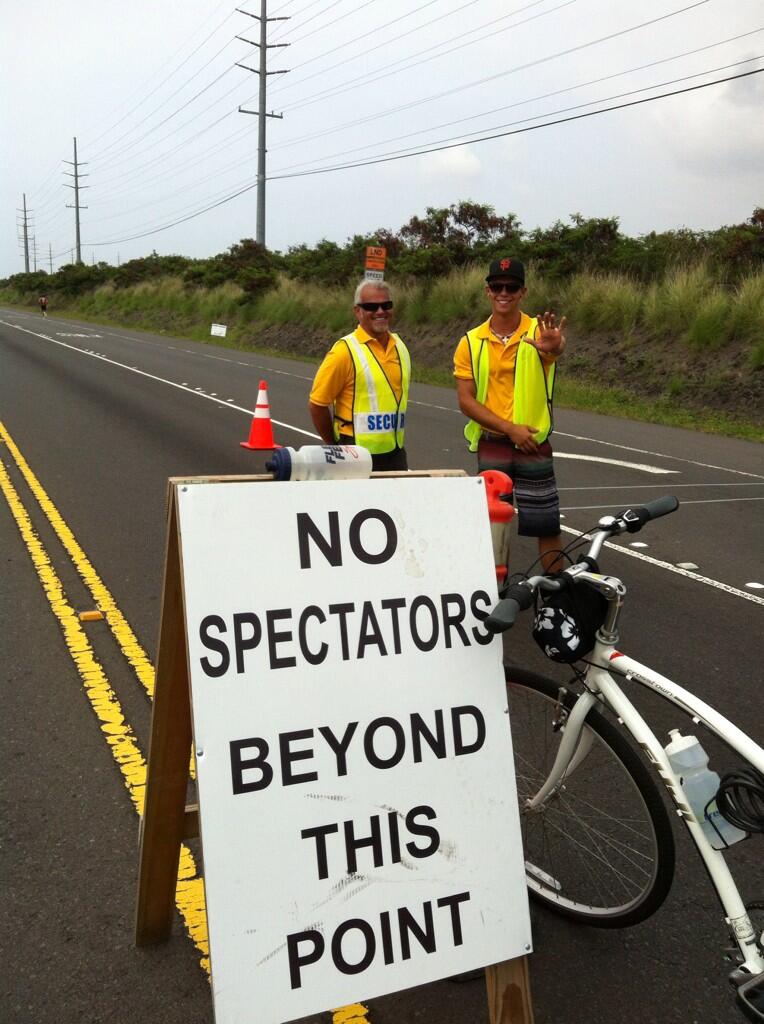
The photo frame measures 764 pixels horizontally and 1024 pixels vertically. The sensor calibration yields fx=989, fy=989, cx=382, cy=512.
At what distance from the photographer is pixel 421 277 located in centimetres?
2828

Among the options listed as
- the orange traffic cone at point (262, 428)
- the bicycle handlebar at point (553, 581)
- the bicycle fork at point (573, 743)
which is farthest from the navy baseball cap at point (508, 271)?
the orange traffic cone at point (262, 428)

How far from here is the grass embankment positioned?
17.0m

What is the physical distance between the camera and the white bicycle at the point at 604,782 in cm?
237

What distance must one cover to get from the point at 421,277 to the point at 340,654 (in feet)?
88.3

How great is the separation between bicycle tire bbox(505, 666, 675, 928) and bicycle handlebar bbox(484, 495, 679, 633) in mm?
387

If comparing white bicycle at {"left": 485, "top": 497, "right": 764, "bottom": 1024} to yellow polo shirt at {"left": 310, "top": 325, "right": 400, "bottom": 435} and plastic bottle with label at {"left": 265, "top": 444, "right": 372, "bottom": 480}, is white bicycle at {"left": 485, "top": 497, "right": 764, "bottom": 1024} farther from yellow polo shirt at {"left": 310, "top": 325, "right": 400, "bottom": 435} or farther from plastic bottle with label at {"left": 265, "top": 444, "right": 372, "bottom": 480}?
yellow polo shirt at {"left": 310, "top": 325, "right": 400, "bottom": 435}

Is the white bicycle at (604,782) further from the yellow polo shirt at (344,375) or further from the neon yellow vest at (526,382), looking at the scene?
the yellow polo shirt at (344,375)

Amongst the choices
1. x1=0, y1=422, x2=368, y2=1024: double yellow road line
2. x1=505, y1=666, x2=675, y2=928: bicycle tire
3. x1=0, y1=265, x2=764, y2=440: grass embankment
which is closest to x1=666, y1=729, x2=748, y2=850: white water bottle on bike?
x1=505, y1=666, x2=675, y2=928: bicycle tire

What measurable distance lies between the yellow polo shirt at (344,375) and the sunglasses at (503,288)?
0.62 m

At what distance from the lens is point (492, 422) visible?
514 cm

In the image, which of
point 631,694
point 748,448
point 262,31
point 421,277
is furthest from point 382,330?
point 262,31

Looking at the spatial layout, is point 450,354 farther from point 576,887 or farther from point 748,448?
point 576,887

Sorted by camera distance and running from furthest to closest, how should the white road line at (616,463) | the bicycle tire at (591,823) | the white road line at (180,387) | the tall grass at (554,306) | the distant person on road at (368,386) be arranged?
the tall grass at (554,306), the white road line at (180,387), the white road line at (616,463), the distant person on road at (368,386), the bicycle tire at (591,823)

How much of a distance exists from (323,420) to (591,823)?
2.82m
